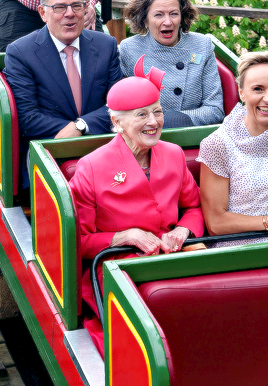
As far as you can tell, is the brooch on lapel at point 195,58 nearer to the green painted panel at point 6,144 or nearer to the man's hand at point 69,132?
the man's hand at point 69,132

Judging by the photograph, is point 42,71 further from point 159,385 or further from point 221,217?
point 159,385

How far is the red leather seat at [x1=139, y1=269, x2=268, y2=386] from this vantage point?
5.10 feet

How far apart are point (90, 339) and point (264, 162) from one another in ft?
2.95

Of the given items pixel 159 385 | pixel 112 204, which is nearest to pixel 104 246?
pixel 112 204

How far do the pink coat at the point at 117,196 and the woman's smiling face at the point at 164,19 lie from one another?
97cm

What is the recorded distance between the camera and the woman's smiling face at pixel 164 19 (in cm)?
292

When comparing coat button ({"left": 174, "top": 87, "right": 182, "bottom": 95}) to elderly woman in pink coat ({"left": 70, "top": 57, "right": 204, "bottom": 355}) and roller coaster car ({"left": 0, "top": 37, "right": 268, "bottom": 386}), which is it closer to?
elderly woman in pink coat ({"left": 70, "top": 57, "right": 204, "bottom": 355})

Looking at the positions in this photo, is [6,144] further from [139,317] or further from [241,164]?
[139,317]

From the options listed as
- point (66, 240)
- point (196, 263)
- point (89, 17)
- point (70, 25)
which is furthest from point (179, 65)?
point (196, 263)

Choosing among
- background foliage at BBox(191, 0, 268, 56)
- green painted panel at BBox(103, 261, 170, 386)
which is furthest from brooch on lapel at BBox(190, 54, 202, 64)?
background foliage at BBox(191, 0, 268, 56)

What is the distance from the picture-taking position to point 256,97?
216 centimetres

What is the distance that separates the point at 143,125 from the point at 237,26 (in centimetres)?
398

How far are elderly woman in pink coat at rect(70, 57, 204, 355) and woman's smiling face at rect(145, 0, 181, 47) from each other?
876mm

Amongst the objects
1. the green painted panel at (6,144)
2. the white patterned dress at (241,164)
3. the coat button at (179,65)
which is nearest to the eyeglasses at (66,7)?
the green painted panel at (6,144)
